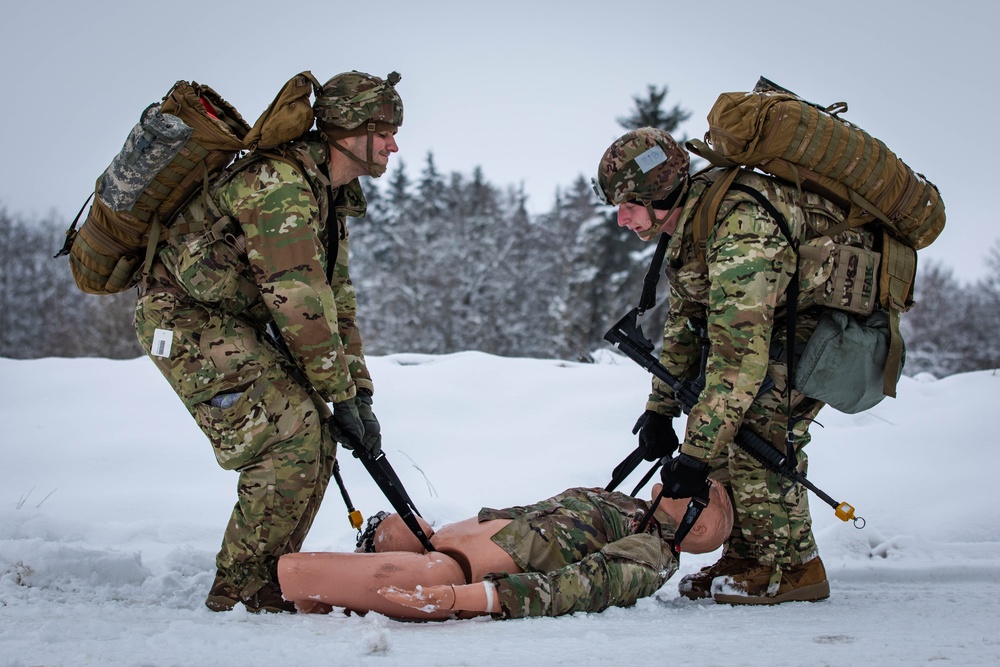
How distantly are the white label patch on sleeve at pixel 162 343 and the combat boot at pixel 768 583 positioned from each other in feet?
8.91

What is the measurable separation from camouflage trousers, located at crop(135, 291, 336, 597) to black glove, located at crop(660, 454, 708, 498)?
5.09 feet

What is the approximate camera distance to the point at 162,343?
117 inches

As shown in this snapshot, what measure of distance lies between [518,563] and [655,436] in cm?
121

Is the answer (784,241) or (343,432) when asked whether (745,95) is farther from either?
(343,432)

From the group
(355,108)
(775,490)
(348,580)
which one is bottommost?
(348,580)

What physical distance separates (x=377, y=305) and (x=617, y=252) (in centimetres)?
1106

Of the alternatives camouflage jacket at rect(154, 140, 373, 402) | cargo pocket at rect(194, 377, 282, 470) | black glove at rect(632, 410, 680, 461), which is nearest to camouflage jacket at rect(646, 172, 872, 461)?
black glove at rect(632, 410, 680, 461)

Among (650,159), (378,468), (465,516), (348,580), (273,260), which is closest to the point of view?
(348,580)

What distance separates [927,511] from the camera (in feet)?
14.8

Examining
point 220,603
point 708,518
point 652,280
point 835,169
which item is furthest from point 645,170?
point 220,603

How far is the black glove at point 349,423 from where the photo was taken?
3088 mm

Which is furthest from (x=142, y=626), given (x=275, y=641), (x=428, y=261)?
(x=428, y=261)

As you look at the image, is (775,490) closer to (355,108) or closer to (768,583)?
(768,583)

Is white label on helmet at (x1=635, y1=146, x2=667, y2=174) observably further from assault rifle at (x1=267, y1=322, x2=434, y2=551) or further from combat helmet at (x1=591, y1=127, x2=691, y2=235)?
assault rifle at (x1=267, y1=322, x2=434, y2=551)
